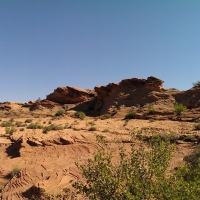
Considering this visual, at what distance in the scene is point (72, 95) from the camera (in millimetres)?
36688

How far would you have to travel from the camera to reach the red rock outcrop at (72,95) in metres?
36.2

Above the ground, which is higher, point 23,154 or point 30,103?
point 30,103

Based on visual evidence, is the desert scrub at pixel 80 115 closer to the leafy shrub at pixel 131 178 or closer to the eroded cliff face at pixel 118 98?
the eroded cliff face at pixel 118 98

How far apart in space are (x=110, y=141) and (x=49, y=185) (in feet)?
18.5

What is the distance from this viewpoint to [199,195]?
4.17m

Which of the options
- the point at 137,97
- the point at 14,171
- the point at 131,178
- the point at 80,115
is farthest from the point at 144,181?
the point at 80,115

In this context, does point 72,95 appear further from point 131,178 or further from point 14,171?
point 131,178

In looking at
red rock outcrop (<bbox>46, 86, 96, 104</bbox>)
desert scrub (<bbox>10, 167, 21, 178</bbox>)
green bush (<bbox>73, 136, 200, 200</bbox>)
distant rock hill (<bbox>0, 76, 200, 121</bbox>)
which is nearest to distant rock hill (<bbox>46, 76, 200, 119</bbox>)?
distant rock hill (<bbox>0, 76, 200, 121</bbox>)

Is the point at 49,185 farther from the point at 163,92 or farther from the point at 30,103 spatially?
the point at 30,103

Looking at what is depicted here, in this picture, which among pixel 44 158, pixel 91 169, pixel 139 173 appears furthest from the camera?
pixel 44 158

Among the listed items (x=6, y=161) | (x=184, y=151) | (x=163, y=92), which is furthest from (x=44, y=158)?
(x=163, y=92)

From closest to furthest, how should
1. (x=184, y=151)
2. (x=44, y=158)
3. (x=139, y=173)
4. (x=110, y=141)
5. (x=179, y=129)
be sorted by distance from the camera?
(x=139, y=173) < (x=184, y=151) < (x=44, y=158) < (x=110, y=141) < (x=179, y=129)

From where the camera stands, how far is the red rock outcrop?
36.2 meters

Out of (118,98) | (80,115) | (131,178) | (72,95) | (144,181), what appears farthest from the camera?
(72,95)
